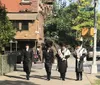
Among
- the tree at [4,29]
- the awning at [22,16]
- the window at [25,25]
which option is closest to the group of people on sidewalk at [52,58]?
the tree at [4,29]

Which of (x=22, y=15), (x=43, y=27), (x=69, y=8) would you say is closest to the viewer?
(x=22, y=15)

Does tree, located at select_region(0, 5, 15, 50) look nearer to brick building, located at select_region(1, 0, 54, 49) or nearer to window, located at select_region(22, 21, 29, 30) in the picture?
brick building, located at select_region(1, 0, 54, 49)

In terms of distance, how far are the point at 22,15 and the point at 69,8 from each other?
1650cm

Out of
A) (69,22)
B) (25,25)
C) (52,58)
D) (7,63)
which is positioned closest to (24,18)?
(25,25)

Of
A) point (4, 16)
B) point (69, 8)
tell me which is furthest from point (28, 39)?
point (4, 16)

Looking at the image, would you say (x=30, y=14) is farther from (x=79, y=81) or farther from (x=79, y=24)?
(x=79, y=81)

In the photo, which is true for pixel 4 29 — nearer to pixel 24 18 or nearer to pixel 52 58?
pixel 52 58

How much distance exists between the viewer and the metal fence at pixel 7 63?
781 inches

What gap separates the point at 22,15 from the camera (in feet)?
148

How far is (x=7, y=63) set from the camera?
20906 millimetres

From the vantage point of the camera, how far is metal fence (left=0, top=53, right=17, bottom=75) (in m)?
19.8

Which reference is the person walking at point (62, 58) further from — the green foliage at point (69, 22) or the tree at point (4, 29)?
the green foliage at point (69, 22)

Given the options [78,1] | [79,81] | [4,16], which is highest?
[78,1]

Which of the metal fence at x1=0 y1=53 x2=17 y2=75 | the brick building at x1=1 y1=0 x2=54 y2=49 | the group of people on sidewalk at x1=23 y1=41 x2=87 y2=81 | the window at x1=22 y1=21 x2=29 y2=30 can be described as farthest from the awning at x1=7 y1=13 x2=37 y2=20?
the group of people on sidewalk at x1=23 y1=41 x2=87 y2=81
